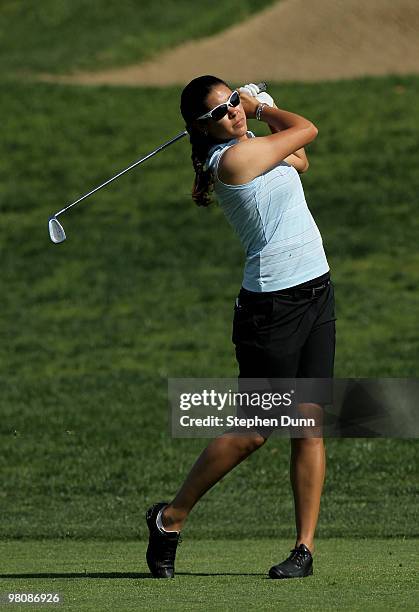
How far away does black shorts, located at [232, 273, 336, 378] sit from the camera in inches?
224

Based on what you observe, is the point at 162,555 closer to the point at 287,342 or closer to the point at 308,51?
the point at 287,342

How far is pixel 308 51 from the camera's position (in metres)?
35.8

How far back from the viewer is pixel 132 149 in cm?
2619

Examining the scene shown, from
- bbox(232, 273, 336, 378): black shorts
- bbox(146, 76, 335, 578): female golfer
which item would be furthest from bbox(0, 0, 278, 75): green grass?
bbox(232, 273, 336, 378): black shorts

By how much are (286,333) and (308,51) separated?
1213 inches

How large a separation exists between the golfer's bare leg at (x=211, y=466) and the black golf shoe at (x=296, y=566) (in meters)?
0.43

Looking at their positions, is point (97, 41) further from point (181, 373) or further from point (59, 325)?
point (181, 373)

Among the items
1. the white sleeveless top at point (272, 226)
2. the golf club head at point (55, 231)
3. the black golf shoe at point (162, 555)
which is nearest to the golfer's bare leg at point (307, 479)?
the black golf shoe at point (162, 555)

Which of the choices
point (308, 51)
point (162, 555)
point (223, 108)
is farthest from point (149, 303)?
point (308, 51)

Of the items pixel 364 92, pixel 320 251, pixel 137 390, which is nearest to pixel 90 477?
pixel 137 390

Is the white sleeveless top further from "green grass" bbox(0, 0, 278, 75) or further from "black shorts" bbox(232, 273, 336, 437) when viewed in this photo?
"green grass" bbox(0, 0, 278, 75)

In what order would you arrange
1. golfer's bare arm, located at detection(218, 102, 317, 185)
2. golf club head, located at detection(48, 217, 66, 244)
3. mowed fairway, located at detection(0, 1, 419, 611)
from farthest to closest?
golf club head, located at detection(48, 217, 66, 244) < mowed fairway, located at detection(0, 1, 419, 611) < golfer's bare arm, located at detection(218, 102, 317, 185)

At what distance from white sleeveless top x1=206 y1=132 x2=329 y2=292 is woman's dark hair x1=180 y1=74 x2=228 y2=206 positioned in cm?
6

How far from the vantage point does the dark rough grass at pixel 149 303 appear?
33.6 ft
